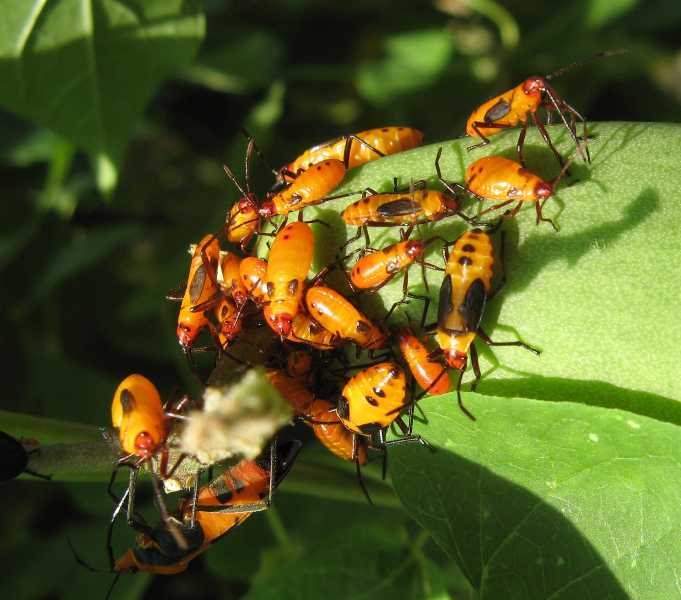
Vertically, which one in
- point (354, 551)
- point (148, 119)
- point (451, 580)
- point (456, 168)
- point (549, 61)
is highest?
point (456, 168)

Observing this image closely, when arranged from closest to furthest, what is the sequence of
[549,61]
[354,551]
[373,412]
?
[373,412] < [354,551] < [549,61]

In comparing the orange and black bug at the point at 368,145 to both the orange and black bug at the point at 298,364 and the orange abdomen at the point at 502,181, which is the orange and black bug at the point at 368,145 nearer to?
the orange abdomen at the point at 502,181

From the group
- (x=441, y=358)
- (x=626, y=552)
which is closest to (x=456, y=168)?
(x=441, y=358)

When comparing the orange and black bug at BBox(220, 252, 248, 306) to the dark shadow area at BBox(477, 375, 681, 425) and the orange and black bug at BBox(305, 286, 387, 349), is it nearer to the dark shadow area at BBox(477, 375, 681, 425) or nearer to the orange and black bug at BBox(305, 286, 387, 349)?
the orange and black bug at BBox(305, 286, 387, 349)

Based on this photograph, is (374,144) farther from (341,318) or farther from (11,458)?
(11,458)

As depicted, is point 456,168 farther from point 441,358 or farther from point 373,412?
point 373,412
